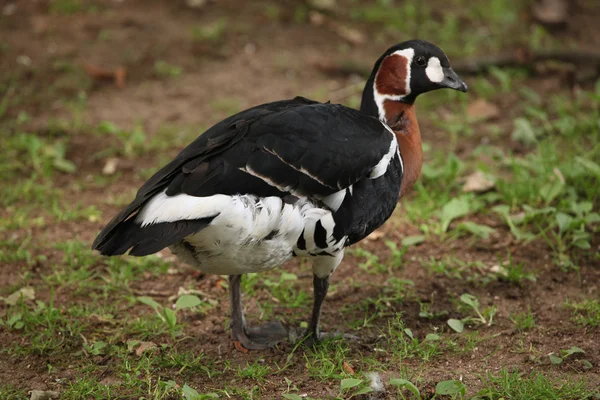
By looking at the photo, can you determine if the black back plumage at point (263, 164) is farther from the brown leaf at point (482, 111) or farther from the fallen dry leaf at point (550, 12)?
the fallen dry leaf at point (550, 12)

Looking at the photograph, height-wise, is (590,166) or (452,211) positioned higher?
(590,166)

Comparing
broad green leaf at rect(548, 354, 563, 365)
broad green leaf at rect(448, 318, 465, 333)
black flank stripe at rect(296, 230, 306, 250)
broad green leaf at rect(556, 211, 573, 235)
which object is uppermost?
black flank stripe at rect(296, 230, 306, 250)

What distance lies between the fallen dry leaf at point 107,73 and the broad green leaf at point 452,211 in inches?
135

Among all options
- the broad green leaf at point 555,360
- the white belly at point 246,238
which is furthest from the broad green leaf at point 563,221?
the white belly at point 246,238

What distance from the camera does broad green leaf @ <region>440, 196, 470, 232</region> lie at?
5027 millimetres

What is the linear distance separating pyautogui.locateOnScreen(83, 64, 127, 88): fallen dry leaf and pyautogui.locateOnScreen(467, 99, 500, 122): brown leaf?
312 cm

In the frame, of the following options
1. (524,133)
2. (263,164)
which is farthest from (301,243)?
(524,133)

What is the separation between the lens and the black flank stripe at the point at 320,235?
3621mm

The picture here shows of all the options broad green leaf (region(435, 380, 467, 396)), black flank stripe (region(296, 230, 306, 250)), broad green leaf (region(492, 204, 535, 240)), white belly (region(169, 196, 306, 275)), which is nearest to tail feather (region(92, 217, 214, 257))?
white belly (region(169, 196, 306, 275))

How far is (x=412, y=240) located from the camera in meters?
4.91

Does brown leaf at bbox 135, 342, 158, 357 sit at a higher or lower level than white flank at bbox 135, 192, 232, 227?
lower

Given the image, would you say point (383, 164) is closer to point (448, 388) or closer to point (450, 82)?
point (450, 82)

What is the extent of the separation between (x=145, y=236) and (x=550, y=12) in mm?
5898

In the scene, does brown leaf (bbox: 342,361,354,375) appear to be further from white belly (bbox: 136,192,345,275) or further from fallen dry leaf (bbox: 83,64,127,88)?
fallen dry leaf (bbox: 83,64,127,88)
